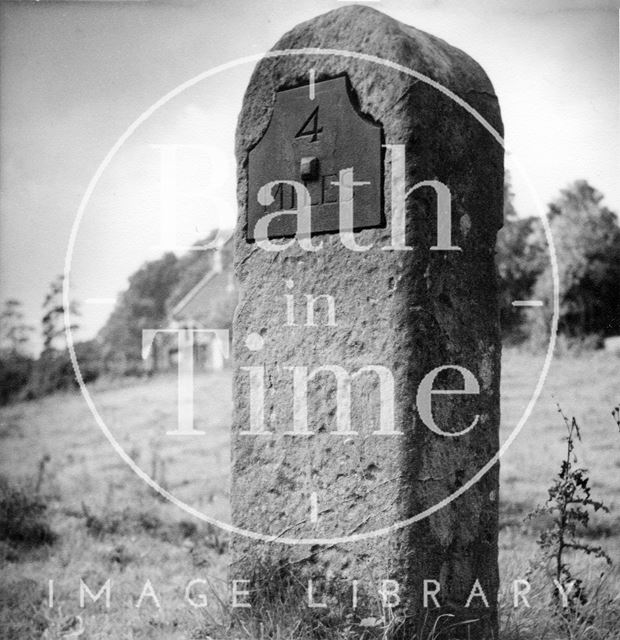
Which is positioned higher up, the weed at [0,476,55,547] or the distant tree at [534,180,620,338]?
the distant tree at [534,180,620,338]

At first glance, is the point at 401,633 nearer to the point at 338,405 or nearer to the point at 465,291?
the point at 338,405

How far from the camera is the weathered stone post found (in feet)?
10.2

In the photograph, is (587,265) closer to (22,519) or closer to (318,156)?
(22,519)

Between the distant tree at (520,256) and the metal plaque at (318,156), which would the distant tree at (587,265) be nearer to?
the distant tree at (520,256)

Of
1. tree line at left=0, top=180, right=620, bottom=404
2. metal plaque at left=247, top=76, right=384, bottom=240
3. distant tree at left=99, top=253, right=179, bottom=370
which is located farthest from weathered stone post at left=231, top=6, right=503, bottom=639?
distant tree at left=99, top=253, right=179, bottom=370

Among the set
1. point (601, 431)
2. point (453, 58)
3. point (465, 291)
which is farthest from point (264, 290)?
point (601, 431)

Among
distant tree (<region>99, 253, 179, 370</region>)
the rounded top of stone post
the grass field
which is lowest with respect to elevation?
the grass field

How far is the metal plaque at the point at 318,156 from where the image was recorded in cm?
322

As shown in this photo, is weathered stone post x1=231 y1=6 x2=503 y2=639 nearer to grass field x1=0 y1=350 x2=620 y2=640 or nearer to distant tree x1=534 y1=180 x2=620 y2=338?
grass field x1=0 y1=350 x2=620 y2=640

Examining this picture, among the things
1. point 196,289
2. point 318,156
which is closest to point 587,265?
point 196,289

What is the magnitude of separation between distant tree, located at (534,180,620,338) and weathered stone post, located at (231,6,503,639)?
19.2ft

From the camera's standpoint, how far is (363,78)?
324 centimetres

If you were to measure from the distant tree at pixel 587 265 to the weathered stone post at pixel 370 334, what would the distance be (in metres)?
5.85

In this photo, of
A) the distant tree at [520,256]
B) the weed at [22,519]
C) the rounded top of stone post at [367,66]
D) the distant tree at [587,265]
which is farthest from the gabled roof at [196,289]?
the rounded top of stone post at [367,66]
